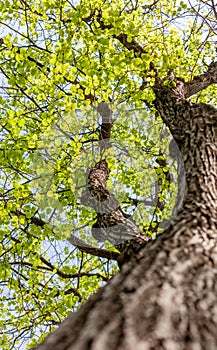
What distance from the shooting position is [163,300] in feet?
5.10

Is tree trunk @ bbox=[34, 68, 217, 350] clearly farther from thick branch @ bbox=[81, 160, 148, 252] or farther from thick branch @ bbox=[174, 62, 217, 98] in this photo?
thick branch @ bbox=[174, 62, 217, 98]

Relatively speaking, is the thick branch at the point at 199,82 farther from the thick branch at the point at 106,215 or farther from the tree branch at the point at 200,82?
the thick branch at the point at 106,215

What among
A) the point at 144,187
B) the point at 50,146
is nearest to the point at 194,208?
the point at 50,146

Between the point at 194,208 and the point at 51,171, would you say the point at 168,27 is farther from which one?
the point at 194,208

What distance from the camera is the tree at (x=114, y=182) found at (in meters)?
1.50

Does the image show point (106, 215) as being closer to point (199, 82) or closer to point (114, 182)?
point (114, 182)

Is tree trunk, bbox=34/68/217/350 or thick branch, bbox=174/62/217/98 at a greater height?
thick branch, bbox=174/62/217/98

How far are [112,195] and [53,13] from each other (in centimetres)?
Answer: 419

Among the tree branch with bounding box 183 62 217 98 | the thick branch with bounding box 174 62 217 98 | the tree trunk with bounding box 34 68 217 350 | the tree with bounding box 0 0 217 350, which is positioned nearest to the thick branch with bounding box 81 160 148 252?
the tree with bounding box 0 0 217 350

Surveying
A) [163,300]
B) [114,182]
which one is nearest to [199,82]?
[114,182]

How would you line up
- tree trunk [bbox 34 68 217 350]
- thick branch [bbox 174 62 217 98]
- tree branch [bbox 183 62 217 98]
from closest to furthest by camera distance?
1. tree trunk [bbox 34 68 217 350]
2. thick branch [bbox 174 62 217 98]
3. tree branch [bbox 183 62 217 98]

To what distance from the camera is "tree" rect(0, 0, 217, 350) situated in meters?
1.50

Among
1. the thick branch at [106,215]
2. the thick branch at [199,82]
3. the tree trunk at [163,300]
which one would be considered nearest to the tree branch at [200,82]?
the thick branch at [199,82]

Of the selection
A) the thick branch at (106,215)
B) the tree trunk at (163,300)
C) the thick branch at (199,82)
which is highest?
the thick branch at (199,82)
